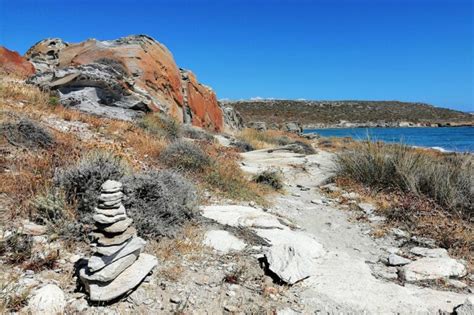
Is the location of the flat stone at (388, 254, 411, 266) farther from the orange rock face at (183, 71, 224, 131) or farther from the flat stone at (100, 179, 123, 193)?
the orange rock face at (183, 71, 224, 131)

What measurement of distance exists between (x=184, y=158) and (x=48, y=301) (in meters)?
4.71

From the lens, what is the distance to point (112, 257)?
3.07m

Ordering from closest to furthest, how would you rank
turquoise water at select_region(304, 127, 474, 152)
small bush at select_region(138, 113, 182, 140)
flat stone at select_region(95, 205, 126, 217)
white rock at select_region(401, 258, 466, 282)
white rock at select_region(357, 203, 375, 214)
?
flat stone at select_region(95, 205, 126, 217), white rock at select_region(401, 258, 466, 282), white rock at select_region(357, 203, 375, 214), turquoise water at select_region(304, 127, 474, 152), small bush at select_region(138, 113, 182, 140)

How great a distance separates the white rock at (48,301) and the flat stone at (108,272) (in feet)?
0.72

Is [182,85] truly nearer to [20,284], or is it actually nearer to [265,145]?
[265,145]

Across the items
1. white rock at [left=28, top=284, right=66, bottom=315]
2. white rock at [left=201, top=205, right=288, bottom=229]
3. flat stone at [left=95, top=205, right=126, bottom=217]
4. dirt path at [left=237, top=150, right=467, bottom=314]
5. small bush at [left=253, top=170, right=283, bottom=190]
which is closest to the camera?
white rock at [left=28, top=284, right=66, bottom=315]

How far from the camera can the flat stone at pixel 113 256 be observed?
295 centimetres

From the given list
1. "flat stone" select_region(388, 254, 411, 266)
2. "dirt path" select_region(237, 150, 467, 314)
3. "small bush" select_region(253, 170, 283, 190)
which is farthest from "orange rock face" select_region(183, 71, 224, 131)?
"flat stone" select_region(388, 254, 411, 266)

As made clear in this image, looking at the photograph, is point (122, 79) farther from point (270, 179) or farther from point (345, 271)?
point (345, 271)

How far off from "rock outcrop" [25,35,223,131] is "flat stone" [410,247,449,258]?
31.7 feet

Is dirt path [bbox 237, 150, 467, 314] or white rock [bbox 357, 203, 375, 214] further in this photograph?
white rock [bbox 357, 203, 375, 214]

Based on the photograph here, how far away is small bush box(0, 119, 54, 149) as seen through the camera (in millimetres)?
5867

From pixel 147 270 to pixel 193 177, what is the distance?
12.3ft

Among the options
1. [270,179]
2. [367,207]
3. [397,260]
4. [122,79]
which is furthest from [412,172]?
[122,79]
